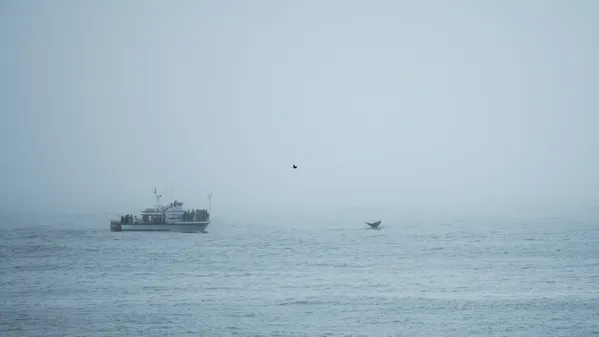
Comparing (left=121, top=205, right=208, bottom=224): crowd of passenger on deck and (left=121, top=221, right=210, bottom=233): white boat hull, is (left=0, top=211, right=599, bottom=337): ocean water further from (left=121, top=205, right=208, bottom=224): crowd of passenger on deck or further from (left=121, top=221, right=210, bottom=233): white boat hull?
(left=121, top=205, right=208, bottom=224): crowd of passenger on deck

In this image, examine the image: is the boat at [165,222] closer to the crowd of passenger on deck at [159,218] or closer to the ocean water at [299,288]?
the crowd of passenger on deck at [159,218]

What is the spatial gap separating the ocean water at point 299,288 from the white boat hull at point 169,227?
14.8m

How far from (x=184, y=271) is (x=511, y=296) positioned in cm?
3421

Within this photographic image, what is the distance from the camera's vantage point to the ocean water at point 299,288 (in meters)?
42.4

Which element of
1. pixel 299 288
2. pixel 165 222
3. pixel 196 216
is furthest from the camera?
pixel 196 216

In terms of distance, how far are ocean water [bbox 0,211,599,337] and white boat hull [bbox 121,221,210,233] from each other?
1481 centimetres

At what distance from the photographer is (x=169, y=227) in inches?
4483

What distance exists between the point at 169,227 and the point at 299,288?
62608mm

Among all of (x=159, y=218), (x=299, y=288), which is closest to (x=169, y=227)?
(x=159, y=218)

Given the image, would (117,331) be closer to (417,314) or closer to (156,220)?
(417,314)

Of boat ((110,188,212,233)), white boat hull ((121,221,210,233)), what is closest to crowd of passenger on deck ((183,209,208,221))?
boat ((110,188,212,233))

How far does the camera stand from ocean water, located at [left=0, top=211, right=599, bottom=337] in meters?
42.4

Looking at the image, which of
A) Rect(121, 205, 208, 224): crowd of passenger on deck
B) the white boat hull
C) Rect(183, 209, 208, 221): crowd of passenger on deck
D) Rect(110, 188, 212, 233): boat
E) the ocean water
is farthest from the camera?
Rect(183, 209, 208, 221): crowd of passenger on deck

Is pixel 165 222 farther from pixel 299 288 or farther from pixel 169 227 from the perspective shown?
pixel 299 288
